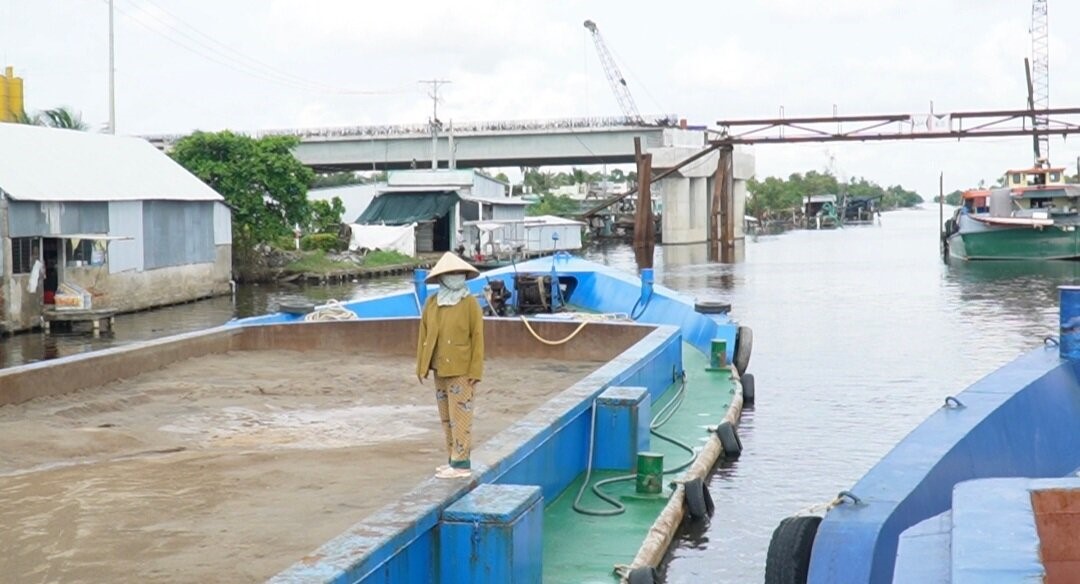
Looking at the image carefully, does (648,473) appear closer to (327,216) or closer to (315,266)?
(315,266)

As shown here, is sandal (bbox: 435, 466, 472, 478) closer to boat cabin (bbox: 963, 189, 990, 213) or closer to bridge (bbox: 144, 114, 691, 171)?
boat cabin (bbox: 963, 189, 990, 213)

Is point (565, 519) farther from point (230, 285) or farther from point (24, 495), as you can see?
point (230, 285)

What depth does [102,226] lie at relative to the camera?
31.9m

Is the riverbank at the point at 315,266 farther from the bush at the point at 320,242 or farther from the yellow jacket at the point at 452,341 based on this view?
the yellow jacket at the point at 452,341

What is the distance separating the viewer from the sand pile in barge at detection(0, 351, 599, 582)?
7.14 metres

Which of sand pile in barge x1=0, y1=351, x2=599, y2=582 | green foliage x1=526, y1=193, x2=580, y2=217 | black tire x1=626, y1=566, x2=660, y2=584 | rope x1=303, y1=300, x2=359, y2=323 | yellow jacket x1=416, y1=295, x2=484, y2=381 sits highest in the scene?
green foliage x1=526, y1=193, x2=580, y2=217

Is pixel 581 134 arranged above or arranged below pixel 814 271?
above

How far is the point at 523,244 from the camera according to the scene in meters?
59.0

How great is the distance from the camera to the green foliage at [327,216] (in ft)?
183

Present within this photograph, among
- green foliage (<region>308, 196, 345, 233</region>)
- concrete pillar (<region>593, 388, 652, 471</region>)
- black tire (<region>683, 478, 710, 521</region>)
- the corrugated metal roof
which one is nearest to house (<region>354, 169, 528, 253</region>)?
green foliage (<region>308, 196, 345, 233</region>)

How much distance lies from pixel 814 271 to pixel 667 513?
41930 millimetres

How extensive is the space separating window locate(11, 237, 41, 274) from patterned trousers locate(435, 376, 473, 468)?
23.3 metres

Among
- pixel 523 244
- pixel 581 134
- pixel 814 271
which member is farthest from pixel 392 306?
pixel 581 134

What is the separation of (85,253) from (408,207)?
3038cm
